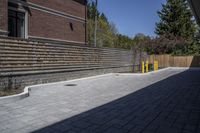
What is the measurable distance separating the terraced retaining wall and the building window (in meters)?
3.13

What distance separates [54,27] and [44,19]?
1180 millimetres

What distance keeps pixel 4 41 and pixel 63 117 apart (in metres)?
4.65

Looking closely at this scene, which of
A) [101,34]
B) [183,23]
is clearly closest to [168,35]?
[183,23]

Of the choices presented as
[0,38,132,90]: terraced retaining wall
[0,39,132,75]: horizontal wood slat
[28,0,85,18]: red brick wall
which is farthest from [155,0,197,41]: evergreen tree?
[0,38,132,90]: terraced retaining wall

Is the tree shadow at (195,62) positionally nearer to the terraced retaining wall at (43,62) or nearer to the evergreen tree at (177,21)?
the evergreen tree at (177,21)

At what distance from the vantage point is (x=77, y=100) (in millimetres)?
7270

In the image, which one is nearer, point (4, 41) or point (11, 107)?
point (11, 107)

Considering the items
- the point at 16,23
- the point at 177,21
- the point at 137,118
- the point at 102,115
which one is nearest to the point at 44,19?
the point at 16,23

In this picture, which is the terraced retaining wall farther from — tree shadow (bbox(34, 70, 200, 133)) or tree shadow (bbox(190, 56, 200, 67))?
tree shadow (bbox(190, 56, 200, 67))

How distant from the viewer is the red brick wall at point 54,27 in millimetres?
14164

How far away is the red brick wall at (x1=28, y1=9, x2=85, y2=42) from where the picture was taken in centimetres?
1416

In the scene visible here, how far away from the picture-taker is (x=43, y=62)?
407 inches

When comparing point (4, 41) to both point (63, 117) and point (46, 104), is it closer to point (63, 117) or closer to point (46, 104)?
point (46, 104)

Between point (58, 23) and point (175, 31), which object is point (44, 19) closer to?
point (58, 23)
